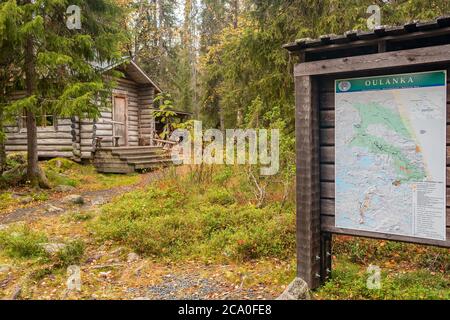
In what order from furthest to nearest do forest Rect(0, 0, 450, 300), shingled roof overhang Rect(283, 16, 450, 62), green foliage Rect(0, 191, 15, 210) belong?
1. green foliage Rect(0, 191, 15, 210)
2. forest Rect(0, 0, 450, 300)
3. shingled roof overhang Rect(283, 16, 450, 62)

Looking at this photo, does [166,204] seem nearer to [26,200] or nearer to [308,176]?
[26,200]

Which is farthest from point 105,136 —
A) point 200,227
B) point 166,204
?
point 200,227

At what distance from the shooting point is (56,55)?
425 inches

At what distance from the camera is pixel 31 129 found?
11.9 meters

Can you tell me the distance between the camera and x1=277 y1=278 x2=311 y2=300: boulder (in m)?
4.23

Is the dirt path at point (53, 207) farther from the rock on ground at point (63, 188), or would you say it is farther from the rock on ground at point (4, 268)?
the rock on ground at point (4, 268)

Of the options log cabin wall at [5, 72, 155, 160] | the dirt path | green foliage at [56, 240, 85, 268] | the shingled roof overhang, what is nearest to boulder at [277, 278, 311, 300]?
the shingled roof overhang

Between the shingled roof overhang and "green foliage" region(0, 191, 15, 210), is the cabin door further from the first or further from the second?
the shingled roof overhang

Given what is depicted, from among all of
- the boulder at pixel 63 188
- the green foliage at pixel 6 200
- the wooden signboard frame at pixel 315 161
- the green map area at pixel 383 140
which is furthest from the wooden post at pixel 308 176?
the boulder at pixel 63 188

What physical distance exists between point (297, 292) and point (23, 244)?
14.3 feet

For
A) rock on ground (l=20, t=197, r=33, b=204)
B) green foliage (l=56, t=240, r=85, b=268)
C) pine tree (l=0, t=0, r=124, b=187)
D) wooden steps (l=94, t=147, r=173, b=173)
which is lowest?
green foliage (l=56, t=240, r=85, b=268)

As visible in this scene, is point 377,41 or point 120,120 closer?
point 377,41

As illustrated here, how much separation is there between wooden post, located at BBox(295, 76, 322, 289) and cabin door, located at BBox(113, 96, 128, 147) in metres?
15.0

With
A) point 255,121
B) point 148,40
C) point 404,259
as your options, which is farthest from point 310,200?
point 148,40
